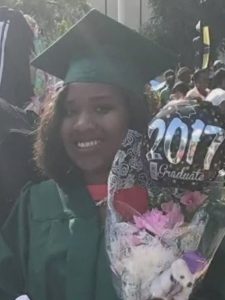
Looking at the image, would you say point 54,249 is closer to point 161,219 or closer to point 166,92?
point 161,219

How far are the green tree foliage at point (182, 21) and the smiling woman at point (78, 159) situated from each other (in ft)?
70.3

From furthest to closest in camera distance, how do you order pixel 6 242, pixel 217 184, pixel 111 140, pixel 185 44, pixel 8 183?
pixel 185 44
pixel 8 183
pixel 6 242
pixel 111 140
pixel 217 184

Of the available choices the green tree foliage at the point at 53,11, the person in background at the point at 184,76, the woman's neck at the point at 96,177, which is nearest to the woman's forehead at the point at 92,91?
the woman's neck at the point at 96,177

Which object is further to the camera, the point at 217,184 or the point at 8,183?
the point at 8,183

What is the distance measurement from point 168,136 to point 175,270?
13.3 inches

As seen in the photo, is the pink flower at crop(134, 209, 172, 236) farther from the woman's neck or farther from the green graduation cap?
the green graduation cap

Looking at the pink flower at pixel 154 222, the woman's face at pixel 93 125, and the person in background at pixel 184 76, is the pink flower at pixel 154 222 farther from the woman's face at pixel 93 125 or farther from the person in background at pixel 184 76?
the person in background at pixel 184 76

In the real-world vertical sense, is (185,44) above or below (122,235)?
below

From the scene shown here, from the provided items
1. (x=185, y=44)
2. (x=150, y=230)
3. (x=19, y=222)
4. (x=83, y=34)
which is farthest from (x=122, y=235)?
(x=185, y=44)

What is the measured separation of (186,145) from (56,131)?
20.4 inches

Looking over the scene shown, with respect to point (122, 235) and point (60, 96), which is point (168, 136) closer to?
point (122, 235)

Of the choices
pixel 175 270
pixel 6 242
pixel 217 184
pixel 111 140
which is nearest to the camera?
pixel 175 270

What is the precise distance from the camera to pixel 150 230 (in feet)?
6.09

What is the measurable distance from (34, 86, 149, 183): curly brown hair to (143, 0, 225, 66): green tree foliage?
847 inches
